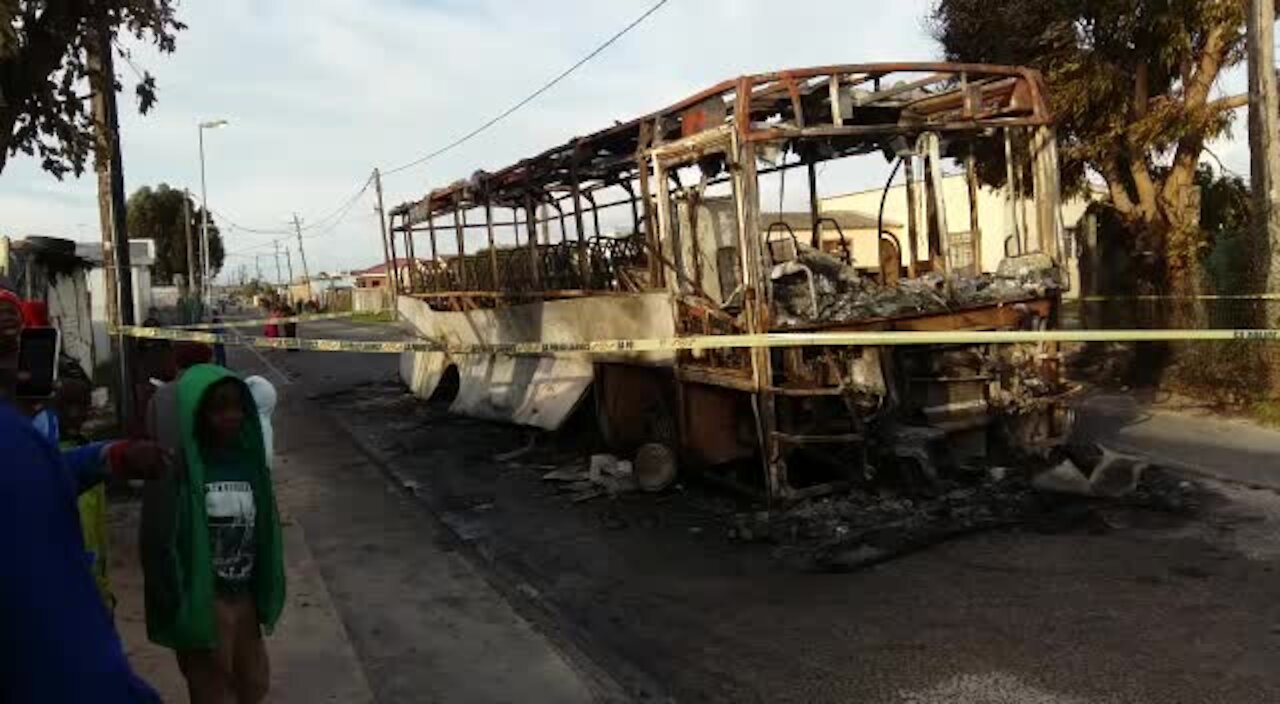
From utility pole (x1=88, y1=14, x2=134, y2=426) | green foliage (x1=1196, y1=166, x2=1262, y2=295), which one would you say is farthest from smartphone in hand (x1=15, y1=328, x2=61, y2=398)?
green foliage (x1=1196, y1=166, x2=1262, y2=295)

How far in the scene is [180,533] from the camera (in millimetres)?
3225

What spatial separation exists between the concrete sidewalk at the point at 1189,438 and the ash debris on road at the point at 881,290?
1.99m

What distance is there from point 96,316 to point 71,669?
54.9ft

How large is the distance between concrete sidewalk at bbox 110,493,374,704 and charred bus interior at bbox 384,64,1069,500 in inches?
123

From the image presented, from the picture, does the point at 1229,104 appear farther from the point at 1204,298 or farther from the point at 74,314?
the point at 74,314

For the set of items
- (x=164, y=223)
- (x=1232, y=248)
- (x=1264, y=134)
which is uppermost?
(x=164, y=223)

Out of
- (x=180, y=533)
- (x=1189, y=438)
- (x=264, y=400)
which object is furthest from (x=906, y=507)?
(x=180, y=533)

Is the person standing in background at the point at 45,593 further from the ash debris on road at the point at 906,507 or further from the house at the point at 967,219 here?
the house at the point at 967,219

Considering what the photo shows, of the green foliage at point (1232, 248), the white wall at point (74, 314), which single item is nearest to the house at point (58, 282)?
the white wall at point (74, 314)

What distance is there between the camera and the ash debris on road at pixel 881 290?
7520mm

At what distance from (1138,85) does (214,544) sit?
12030 mm

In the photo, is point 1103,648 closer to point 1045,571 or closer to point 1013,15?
point 1045,571

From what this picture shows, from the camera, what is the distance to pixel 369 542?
7.18 meters

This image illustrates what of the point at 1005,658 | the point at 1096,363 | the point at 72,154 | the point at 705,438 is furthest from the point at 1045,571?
the point at 1096,363
